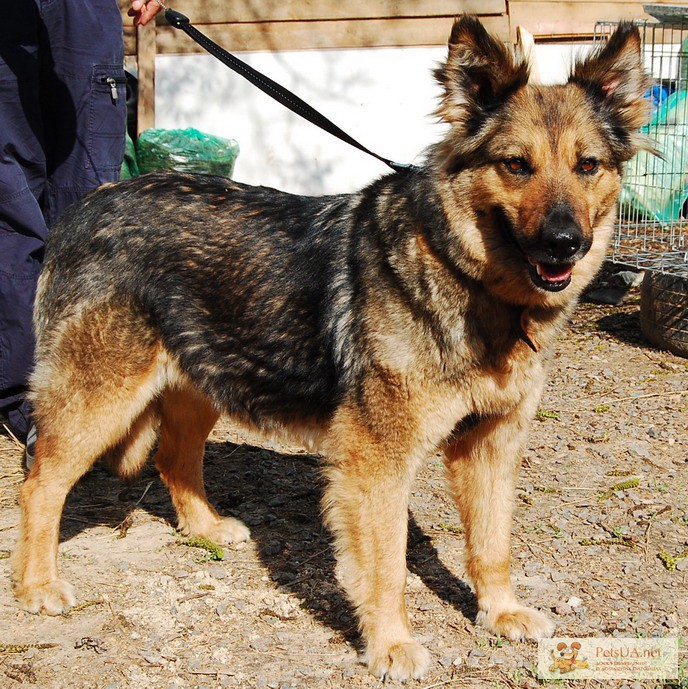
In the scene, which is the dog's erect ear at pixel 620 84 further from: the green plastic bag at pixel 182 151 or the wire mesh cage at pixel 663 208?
the green plastic bag at pixel 182 151

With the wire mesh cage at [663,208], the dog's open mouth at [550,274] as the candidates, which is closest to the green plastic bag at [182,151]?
the wire mesh cage at [663,208]

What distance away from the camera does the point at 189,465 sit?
4648 millimetres

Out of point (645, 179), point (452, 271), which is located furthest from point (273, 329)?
point (645, 179)

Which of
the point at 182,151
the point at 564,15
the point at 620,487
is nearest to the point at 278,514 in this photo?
the point at 620,487

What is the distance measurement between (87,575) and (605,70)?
127 inches

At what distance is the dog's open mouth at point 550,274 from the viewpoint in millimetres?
3262

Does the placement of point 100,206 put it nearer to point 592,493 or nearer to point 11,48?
point 11,48

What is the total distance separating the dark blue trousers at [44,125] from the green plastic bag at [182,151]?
3.50m

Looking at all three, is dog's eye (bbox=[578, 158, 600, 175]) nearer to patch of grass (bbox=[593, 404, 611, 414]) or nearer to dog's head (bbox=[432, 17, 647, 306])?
dog's head (bbox=[432, 17, 647, 306])

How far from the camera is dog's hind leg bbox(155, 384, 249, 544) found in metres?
4.60

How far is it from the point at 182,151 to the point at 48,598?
18.8 feet

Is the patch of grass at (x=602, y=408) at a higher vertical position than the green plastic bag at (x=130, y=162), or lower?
lower

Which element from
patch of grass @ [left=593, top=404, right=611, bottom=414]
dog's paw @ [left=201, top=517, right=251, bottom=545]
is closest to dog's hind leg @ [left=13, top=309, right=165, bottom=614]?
dog's paw @ [left=201, top=517, right=251, bottom=545]

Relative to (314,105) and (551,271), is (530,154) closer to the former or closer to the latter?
(551,271)
